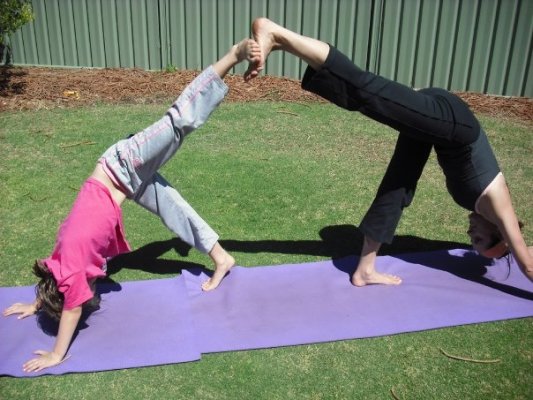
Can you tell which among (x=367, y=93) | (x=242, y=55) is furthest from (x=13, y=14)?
(x=367, y=93)

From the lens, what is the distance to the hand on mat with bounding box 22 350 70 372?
2785 mm

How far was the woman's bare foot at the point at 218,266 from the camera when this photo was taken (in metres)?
3.52

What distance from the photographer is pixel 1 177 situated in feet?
16.5

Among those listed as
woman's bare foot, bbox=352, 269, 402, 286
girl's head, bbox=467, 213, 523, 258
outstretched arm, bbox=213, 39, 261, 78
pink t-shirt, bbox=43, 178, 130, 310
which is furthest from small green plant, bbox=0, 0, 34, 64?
girl's head, bbox=467, 213, 523, 258

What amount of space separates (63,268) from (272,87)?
210 inches

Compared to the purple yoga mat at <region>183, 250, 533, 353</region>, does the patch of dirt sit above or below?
above

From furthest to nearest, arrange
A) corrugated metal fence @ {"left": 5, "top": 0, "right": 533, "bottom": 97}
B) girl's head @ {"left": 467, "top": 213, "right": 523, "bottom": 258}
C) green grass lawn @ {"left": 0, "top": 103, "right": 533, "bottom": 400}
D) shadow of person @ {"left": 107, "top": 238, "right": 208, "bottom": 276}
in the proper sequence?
corrugated metal fence @ {"left": 5, "top": 0, "right": 533, "bottom": 97} → shadow of person @ {"left": 107, "top": 238, "right": 208, "bottom": 276} → girl's head @ {"left": 467, "top": 213, "right": 523, "bottom": 258} → green grass lawn @ {"left": 0, "top": 103, "right": 533, "bottom": 400}

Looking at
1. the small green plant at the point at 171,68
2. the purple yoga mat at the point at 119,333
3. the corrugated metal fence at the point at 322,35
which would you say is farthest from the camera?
the small green plant at the point at 171,68

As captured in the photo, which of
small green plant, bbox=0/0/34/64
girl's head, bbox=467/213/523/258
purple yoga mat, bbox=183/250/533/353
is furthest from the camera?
small green plant, bbox=0/0/34/64

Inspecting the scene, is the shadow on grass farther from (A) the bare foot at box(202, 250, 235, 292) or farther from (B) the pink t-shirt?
(A) the bare foot at box(202, 250, 235, 292)

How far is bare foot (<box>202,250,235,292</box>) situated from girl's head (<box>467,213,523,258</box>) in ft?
5.24

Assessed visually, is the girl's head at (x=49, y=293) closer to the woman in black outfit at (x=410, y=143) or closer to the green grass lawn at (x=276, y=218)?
the green grass lawn at (x=276, y=218)

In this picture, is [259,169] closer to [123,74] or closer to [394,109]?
[394,109]

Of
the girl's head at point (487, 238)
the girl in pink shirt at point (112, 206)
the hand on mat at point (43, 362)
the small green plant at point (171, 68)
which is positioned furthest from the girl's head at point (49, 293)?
the small green plant at point (171, 68)
